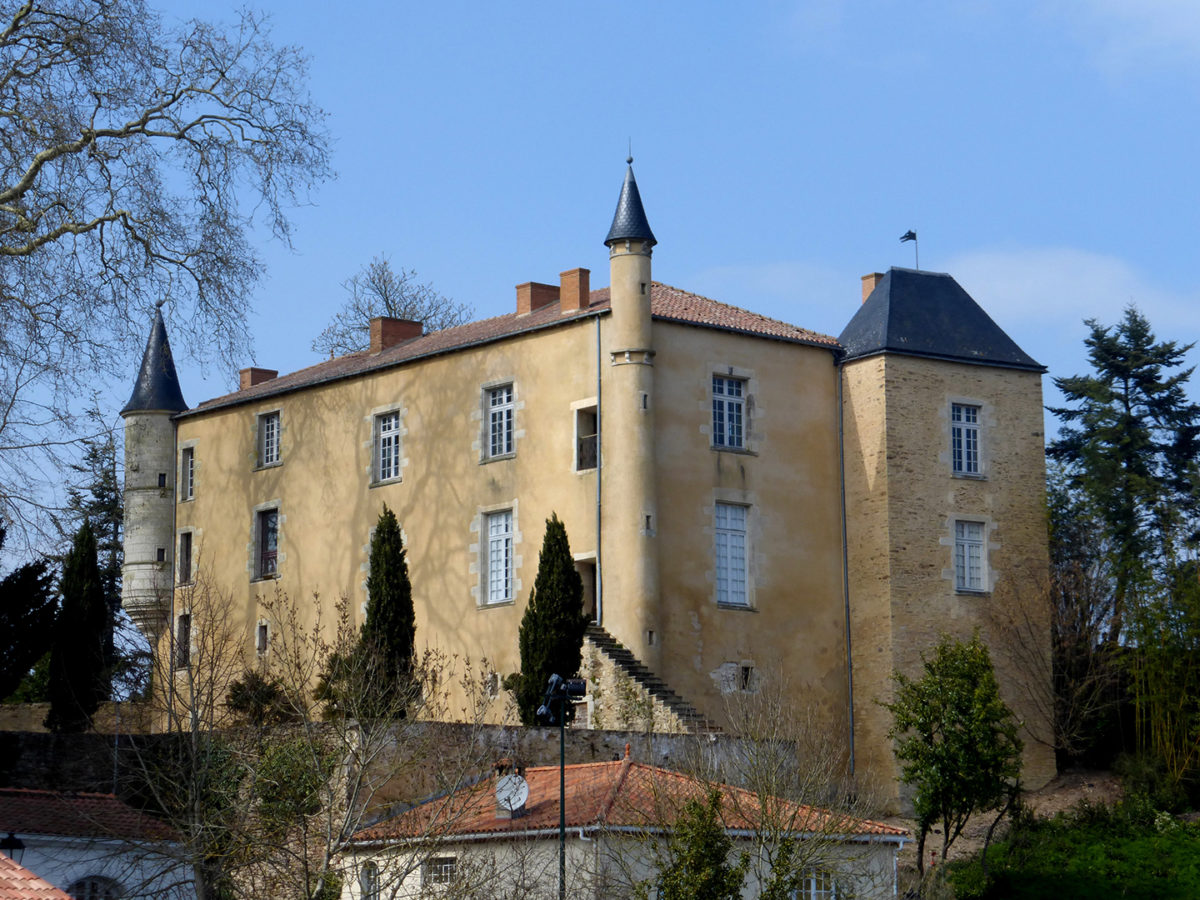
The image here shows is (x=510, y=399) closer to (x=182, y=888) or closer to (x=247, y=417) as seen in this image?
(x=247, y=417)

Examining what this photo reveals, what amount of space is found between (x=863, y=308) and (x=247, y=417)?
44.8ft

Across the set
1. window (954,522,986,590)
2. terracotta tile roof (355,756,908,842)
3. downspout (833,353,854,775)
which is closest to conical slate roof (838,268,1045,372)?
downspout (833,353,854,775)

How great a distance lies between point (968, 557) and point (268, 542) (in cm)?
1489

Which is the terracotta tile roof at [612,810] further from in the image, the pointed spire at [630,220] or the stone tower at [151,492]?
the stone tower at [151,492]

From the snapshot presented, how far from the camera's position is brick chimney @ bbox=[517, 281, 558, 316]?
38.1 meters

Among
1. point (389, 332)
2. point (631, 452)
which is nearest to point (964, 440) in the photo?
point (631, 452)

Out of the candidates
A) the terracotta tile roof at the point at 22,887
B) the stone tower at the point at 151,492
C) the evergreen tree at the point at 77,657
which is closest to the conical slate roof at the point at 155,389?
the stone tower at the point at 151,492

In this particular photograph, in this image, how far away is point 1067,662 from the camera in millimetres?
35969

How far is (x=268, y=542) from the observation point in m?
41.1

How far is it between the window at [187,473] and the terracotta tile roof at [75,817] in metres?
16.8

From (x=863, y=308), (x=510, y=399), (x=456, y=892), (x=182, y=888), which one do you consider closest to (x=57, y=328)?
(x=182, y=888)

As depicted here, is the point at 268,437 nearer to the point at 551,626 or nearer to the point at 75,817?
the point at 551,626

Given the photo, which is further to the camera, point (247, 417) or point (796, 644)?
point (247, 417)

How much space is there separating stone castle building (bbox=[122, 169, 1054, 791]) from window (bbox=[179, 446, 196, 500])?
18.1ft
